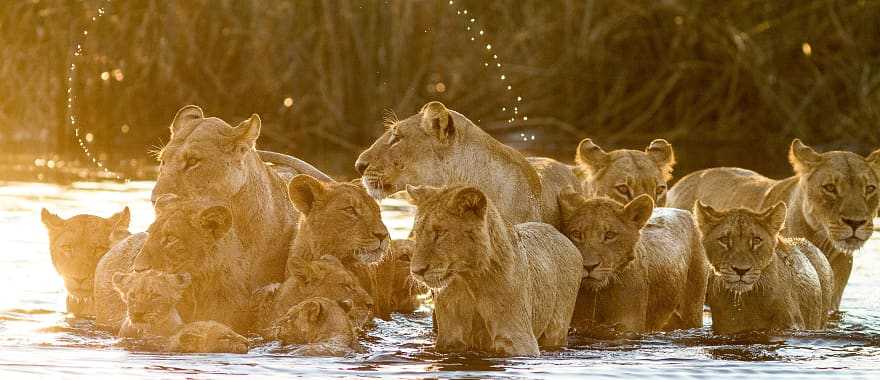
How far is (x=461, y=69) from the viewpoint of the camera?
93.2 ft

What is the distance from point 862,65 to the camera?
27.7 metres

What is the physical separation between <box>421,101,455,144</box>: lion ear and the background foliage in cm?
1556

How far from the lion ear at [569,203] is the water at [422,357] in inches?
32.0

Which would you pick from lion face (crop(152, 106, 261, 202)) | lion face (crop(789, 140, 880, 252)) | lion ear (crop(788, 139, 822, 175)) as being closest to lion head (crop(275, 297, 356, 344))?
lion face (crop(152, 106, 261, 202))

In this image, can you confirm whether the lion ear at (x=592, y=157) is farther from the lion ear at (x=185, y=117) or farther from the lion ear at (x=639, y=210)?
the lion ear at (x=185, y=117)

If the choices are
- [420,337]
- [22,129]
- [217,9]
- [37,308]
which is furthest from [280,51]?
[420,337]

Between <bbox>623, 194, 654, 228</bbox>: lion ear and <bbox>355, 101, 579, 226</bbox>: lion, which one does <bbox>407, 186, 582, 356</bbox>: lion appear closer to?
<bbox>623, 194, 654, 228</bbox>: lion ear

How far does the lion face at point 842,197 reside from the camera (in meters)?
11.5

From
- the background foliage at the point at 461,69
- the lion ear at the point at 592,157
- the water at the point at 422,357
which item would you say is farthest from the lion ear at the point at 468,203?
the background foliage at the point at 461,69

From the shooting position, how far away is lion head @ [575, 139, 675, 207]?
11305mm

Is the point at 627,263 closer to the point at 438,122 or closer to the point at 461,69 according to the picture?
the point at 438,122

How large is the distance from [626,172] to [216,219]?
139 inches

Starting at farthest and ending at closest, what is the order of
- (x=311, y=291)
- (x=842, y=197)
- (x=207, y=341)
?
(x=842, y=197)
(x=311, y=291)
(x=207, y=341)

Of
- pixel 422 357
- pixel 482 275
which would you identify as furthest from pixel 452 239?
pixel 422 357
